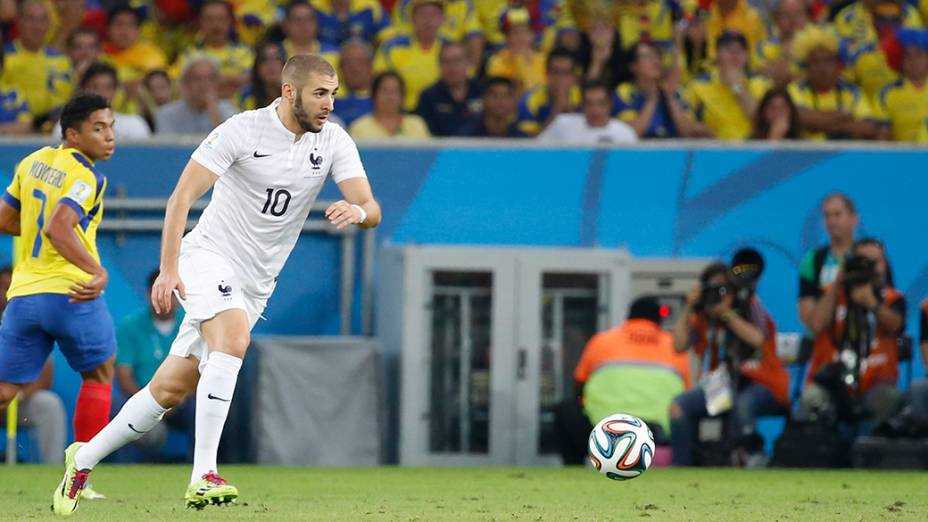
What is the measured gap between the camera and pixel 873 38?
16.5 metres

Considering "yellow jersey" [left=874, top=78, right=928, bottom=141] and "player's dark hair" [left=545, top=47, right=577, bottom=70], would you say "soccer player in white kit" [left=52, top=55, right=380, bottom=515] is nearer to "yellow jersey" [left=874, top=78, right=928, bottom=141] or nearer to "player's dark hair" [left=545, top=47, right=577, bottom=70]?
"player's dark hair" [left=545, top=47, right=577, bottom=70]

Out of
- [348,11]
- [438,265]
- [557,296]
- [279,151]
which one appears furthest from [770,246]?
[279,151]

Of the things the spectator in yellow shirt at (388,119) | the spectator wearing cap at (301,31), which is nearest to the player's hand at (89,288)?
the spectator in yellow shirt at (388,119)

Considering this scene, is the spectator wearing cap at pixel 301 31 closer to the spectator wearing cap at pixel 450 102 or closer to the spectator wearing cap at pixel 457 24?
the spectator wearing cap at pixel 457 24

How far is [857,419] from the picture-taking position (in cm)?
1277

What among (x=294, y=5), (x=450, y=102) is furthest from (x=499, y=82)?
(x=294, y=5)

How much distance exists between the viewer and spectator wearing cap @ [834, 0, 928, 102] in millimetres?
15977

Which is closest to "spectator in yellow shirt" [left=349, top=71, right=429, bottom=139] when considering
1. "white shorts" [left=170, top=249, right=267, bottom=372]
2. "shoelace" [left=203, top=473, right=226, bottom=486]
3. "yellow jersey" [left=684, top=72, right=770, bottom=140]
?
"yellow jersey" [left=684, top=72, right=770, bottom=140]

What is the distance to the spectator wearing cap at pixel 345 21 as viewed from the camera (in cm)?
1571

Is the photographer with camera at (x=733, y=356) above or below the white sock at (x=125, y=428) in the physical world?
above

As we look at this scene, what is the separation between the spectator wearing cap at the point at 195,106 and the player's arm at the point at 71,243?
5.68 meters

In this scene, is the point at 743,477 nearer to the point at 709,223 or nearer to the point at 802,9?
the point at 709,223

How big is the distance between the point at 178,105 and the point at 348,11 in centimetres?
228

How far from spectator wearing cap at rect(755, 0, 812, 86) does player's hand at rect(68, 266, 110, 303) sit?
8.91 metres
